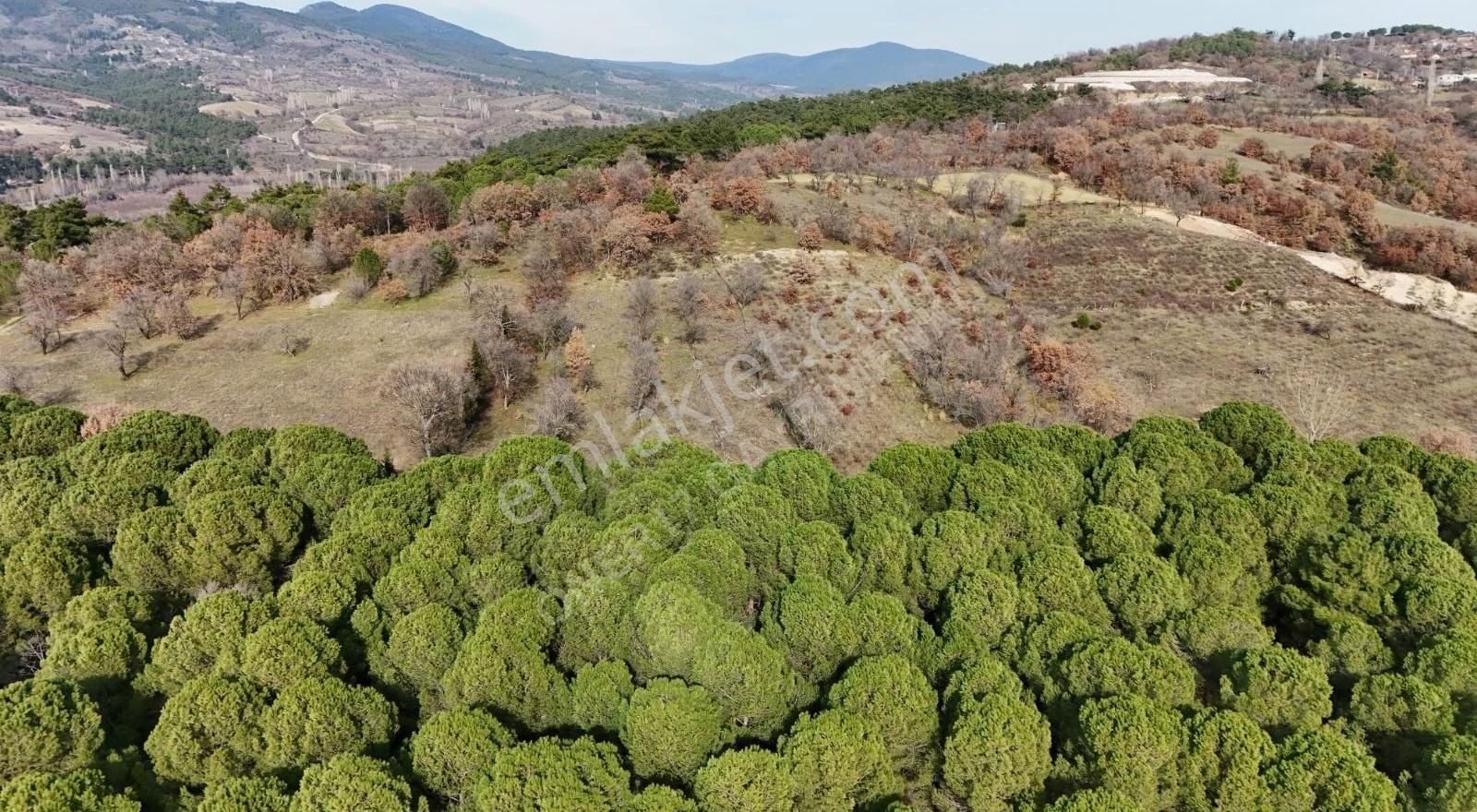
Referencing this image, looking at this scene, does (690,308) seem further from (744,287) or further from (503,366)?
(503,366)

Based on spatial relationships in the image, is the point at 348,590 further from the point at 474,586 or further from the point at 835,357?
the point at 835,357

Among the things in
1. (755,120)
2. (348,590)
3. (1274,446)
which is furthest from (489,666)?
(755,120)

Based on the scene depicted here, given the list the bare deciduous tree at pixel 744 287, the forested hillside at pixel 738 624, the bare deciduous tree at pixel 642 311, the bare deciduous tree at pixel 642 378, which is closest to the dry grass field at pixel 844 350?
the bare deciduous tree at pixel 744 287

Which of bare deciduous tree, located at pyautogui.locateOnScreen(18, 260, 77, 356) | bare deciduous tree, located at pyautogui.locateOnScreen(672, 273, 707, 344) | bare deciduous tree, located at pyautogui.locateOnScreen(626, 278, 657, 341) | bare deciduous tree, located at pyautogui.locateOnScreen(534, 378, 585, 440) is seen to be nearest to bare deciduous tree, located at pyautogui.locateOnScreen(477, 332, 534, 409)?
bare deciduous tree, located at pyautogui.locateOnScreen(534, 378, 585, 440)

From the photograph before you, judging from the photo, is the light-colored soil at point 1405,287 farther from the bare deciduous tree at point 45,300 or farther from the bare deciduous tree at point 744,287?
the bare deciduous tree at point 45,300

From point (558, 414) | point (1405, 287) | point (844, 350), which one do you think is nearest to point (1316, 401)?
point (1405, 287)

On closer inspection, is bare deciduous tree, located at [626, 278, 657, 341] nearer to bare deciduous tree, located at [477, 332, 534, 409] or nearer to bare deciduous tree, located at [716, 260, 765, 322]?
bare deciduous tree, located at [716, 260, 765, 322]
